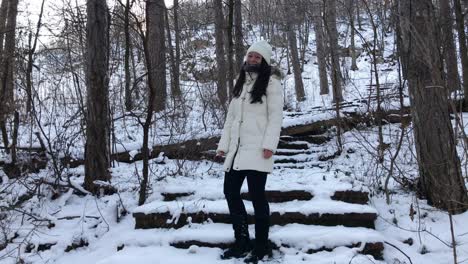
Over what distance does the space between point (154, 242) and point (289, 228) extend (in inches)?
52.2

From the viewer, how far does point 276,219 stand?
4.24 meters

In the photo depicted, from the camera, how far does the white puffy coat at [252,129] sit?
11.2 ft

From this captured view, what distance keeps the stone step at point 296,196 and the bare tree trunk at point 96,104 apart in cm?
102

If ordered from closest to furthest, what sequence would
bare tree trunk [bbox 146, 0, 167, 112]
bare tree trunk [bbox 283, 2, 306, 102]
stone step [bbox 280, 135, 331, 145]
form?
stone step [bbox 280, 135, 331, 145], bare tree trunk [bbox 146, 0, 167, 112], bare tree trunk [bbox 283, 2, 306, 102]

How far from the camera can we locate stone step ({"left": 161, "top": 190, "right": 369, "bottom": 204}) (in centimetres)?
442

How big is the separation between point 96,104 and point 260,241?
299 cm

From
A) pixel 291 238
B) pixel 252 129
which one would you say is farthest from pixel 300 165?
pixel 252 129

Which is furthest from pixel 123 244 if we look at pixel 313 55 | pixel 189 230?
pixel 313 55

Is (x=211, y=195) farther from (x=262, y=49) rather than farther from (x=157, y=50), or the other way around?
(x=157, y=50)

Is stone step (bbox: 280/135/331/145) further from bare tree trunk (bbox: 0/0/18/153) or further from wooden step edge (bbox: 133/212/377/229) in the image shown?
bare tree trunk (bbox: 0/0/18/153)

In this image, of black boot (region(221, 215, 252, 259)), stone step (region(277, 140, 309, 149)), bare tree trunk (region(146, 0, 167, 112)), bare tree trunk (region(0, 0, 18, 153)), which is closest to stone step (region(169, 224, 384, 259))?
black boot (region(221, 215, 252, 259))

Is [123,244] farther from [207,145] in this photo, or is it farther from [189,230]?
[207,145]

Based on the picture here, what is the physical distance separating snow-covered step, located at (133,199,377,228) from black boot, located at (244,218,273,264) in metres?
0.68

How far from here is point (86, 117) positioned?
17.9ft
